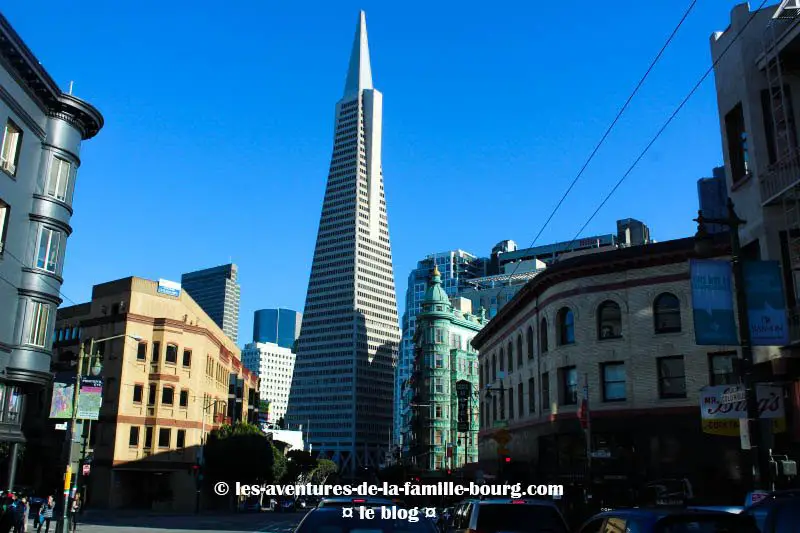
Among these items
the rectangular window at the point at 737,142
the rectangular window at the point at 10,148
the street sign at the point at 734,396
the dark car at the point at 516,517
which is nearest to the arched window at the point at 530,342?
the rectangular window at the point at 737,142

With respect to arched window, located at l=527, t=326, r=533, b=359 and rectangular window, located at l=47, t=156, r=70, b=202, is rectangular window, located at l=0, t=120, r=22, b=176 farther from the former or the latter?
arched window, located at l=527, t=326, r=533, b=359

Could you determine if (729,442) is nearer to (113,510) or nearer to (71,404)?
(71,404)

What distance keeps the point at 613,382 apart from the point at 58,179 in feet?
96.0

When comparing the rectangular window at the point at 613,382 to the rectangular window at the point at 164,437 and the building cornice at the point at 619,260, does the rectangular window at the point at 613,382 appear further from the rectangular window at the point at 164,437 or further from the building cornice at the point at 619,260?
the rectangular window at the point at 164,437

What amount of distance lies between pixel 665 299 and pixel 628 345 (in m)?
2.69

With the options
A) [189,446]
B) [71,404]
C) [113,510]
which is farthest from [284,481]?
[71,404]

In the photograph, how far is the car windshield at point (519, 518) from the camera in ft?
41.9

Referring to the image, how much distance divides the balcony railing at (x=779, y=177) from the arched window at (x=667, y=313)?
14.3 m

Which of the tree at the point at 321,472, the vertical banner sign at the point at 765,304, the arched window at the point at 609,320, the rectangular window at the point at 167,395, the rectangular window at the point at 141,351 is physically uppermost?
the rectangular window at the point at 141,351

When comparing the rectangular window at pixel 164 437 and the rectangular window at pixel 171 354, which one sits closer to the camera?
the rectangular window at pixel 164 437

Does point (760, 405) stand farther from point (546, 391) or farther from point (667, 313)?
point (546, 391)

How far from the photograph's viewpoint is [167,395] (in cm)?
6216

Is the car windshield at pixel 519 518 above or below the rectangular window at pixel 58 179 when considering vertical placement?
below

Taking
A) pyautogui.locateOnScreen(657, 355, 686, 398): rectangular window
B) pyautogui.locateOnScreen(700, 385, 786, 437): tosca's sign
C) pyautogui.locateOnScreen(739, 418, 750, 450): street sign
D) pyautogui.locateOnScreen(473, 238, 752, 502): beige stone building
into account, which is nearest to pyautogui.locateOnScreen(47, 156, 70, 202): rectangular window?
→ pyautogui.locateOnScreen(473, 238, 752, 502): beige stone building
